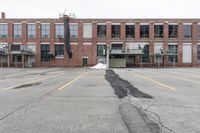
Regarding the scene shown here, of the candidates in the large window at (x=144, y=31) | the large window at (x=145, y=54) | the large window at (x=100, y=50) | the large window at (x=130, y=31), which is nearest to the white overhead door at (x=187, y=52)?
the large window at (x=145, y=54)

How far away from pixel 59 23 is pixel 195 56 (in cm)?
3213

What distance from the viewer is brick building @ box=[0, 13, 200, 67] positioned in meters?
63.8

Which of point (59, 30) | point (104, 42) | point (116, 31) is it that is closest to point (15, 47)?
point (59, 30)

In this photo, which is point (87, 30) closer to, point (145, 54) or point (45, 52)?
point (45, 52)

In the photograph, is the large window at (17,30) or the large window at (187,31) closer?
the large window at (187,31)

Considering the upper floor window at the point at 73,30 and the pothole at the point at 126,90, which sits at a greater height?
the upper floor window at the point at 73,30

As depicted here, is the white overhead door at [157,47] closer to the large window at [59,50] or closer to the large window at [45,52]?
the large window at [59,50]

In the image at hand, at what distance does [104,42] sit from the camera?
212 ft

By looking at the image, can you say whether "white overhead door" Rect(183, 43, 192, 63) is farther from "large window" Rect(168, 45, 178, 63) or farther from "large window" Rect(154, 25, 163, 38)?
"large window" Rect(154, 25, 163, 38)

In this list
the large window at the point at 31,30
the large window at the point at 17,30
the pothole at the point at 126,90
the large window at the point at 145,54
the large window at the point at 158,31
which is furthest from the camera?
the large window at the point at 17,30

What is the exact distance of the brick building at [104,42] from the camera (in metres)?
63.8

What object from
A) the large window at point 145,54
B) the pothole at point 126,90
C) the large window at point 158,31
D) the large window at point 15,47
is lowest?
the pothole at point 126,90

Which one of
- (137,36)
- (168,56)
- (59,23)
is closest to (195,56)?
(168,56)

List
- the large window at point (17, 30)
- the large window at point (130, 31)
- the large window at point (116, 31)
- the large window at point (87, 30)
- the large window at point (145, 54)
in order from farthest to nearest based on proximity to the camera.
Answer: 1. the large window at point (17, 30)
2. the large window at point (87, 30)
3. the large window at point (116, 31)
4. the large window at point (130, 31)
5. the large window at point (145, 54)
